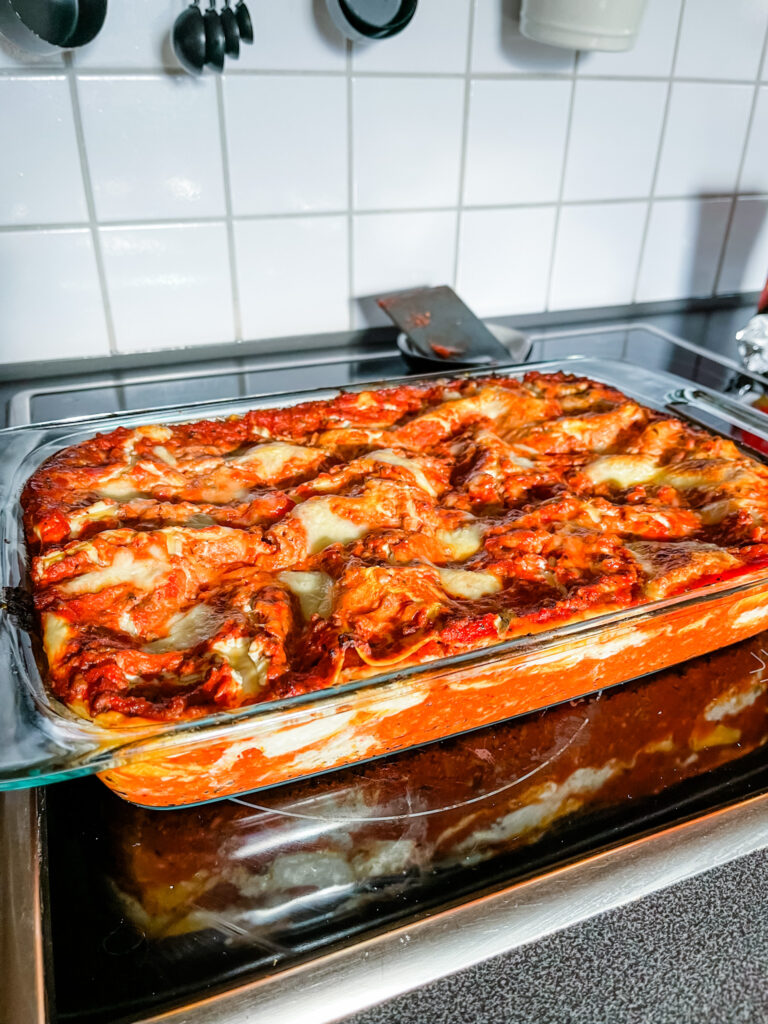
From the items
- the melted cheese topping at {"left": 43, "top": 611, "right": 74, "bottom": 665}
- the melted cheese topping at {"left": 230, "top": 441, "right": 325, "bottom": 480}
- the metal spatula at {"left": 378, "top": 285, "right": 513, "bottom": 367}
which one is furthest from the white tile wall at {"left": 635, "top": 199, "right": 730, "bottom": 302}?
the melted cheese topping at {"left": 43, "top": 611, "right": 74, "bottom": 665}

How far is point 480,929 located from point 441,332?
1132mm

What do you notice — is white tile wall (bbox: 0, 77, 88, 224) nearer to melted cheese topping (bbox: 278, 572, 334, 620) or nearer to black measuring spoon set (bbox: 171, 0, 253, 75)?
black measuring spoon set (bbox: 171, 0, 253, 75)

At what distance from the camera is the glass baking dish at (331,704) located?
641 millimetres

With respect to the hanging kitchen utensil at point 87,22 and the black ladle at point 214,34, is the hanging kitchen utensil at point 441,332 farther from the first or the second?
the hanging kitchen utensil at point 87,22

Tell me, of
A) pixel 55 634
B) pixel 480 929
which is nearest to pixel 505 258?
pixel 55 634

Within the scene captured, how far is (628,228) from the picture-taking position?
73.3 inches

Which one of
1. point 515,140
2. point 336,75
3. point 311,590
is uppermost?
point 336,75

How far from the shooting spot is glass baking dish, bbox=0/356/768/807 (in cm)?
64

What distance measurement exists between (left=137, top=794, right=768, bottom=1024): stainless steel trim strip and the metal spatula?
0.95 m

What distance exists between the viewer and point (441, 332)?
5.08 ft

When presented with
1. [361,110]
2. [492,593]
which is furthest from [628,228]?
[492,593]

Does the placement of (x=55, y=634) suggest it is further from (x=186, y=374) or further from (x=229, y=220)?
(x=229, y=220)

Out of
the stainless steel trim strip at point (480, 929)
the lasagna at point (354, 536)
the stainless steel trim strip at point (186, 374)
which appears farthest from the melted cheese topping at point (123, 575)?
the stainless steel trim strip at point (186, 374)

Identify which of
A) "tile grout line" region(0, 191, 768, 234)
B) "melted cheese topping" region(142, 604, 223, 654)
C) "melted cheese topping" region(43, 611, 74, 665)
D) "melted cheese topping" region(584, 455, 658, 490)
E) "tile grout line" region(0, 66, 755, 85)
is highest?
"tile grout line" region(0, 66, 755, 85)
